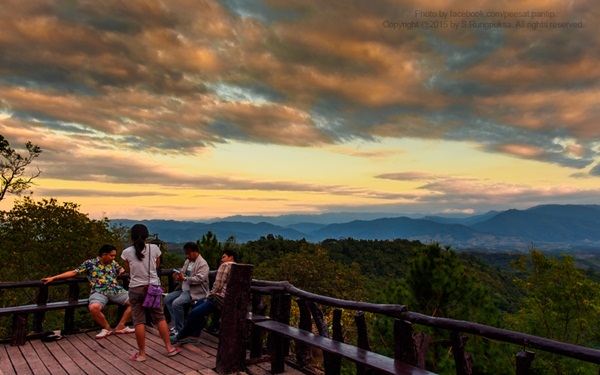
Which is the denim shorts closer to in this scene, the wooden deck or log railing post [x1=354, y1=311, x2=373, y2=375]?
the wooden deck

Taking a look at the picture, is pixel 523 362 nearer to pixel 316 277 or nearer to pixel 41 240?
pixel 41 240

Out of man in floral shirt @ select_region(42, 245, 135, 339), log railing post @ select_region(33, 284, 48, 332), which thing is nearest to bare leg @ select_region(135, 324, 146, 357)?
man in floral shirt @ select_region(42, 245, 135, 339)

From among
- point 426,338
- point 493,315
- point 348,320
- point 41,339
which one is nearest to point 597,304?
point 348,320

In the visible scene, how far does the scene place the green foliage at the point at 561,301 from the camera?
23.8 meters

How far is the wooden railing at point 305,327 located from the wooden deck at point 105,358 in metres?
0.35

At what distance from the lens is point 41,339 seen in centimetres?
648

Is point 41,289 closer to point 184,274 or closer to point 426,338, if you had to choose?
point 184,274

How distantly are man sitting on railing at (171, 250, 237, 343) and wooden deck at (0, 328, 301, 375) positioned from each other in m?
0.18

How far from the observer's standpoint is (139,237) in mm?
5250

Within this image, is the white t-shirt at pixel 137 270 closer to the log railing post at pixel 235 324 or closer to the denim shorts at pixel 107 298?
the log railing post at pixel 235 324

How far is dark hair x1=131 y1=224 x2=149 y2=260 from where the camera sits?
17.1ft

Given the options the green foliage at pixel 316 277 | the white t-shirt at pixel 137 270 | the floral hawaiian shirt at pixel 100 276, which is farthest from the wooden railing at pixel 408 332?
the green foliage at pixel 316 277

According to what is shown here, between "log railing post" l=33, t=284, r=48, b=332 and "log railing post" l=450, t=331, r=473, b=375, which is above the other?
"log railing post" l=450, t=331, r=473, b=375

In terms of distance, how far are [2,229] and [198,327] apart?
2138 cm
